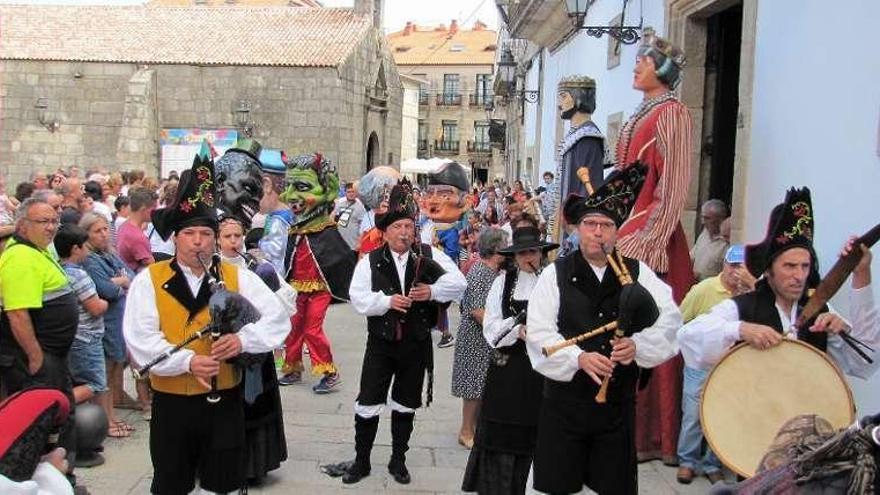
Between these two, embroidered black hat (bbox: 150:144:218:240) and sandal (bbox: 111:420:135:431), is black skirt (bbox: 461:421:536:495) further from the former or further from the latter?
sandal (bbox: 111:420:135:431)

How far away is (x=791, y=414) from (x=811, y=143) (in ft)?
7.57

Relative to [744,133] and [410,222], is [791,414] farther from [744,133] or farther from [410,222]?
[744,133]

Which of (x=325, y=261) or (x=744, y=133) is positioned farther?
(x=325, y=261)

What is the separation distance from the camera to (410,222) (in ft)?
17.6

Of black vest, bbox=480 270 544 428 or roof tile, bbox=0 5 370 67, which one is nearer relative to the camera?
black vest, bbox=480 270 544 428

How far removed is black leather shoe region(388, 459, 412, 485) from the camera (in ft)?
17.2

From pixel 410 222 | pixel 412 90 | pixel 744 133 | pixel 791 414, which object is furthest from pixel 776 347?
pixel 412 90

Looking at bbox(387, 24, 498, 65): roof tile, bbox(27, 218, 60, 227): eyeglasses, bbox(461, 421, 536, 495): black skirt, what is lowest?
bbox(461, 421, 536, 495): black skirt

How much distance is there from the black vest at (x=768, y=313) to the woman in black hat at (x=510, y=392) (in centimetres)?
121

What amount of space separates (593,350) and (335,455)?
2.62 m

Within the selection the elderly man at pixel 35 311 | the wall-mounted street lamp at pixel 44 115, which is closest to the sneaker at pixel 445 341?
the elderly man at pixel 35 311

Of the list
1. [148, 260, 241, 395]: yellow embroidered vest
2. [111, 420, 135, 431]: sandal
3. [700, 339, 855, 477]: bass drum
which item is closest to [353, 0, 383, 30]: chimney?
[111, 420, 135, 431]: sandal

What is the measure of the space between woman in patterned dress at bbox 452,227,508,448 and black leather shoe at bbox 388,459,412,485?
27.3 inches

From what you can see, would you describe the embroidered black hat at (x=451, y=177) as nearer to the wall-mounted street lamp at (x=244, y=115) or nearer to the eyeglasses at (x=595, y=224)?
the eyeglasses at (x=595, y=224)
